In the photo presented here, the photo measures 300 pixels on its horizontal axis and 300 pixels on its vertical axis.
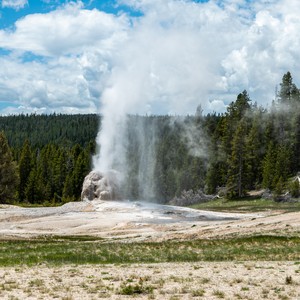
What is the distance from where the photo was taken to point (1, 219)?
5272cm

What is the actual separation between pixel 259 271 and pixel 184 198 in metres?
66.6

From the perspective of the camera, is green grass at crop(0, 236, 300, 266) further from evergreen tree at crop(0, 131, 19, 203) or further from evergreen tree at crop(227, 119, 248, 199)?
evergreen tree at crop(0, 131, 19, 203)

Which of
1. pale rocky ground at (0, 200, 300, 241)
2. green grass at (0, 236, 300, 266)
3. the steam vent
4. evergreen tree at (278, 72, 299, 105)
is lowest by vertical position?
pale rocky ground at (0, 200, 300, 241)

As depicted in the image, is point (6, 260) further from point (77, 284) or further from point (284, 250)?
point (284, 250)

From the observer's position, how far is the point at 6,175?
81.9 metres

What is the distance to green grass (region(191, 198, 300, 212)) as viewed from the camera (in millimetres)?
65512

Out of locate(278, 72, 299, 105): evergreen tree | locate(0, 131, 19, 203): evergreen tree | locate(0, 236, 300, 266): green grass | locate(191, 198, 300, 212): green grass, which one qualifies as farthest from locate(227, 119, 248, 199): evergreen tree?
locate(0, 236, 300, 266): green grass

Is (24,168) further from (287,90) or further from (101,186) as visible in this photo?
(287,90)

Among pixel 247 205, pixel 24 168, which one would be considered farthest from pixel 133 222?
pixel 24 168

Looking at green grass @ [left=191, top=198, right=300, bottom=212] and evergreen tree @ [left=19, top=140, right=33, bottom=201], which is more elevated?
evergreen tree @ [left=19, top=140, right=33, bottom=201]

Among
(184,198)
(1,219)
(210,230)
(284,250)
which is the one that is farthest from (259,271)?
(184,198)

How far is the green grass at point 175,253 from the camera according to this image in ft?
75.0

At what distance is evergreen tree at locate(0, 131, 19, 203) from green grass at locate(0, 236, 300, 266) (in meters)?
53.6

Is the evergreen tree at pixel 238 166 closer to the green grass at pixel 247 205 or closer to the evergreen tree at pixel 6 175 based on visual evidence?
the green grass at pixel 247 205
